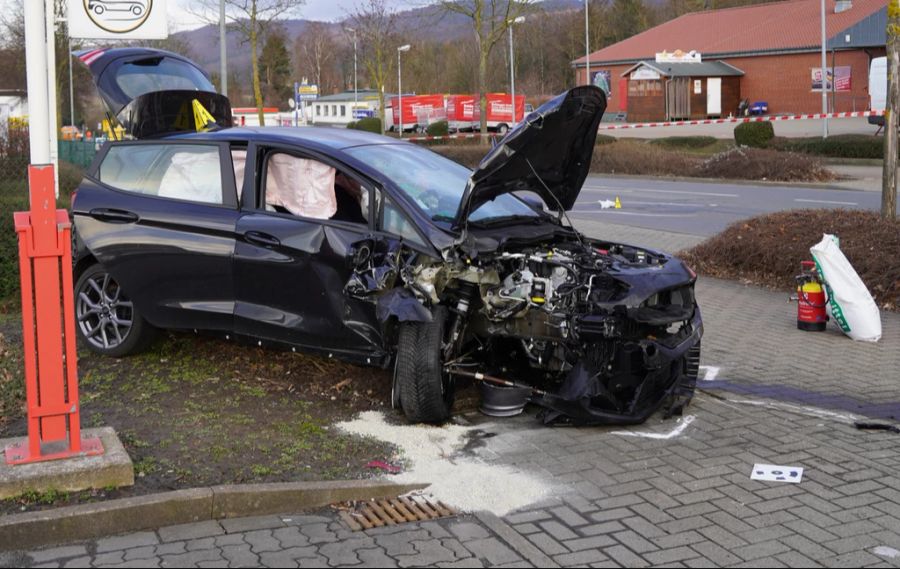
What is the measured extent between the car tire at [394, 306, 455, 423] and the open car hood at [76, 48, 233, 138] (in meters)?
3.21

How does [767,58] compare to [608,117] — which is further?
[608,117]

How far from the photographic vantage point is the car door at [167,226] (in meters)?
6.94

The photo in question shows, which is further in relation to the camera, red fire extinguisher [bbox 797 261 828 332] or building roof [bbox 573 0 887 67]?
building roof [bbox 573 0 887 67]

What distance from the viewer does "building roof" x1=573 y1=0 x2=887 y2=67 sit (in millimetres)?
60375

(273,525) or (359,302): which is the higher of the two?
(359,302)

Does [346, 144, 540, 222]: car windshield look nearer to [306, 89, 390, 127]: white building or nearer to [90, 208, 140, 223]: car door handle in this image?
[90, 208, 140, 223]: car door handle

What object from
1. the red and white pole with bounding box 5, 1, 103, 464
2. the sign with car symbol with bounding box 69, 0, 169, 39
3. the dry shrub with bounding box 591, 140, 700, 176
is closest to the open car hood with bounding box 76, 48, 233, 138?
the red and white pole with bounding box 5, 1, 103, 464

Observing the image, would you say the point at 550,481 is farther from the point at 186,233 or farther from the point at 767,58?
the point at 767,58

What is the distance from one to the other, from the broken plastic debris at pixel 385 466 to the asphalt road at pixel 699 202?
12142mm

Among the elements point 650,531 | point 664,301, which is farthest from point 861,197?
point 650,531

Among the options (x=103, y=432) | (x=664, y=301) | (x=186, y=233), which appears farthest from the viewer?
(x=186, y=233)

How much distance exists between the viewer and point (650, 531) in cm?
468

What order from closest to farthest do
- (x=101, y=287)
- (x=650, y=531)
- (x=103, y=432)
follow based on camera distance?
(x=650, y=531) → (x=103, y=432) → (x=101, y=287)

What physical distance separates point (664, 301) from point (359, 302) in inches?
72.5
